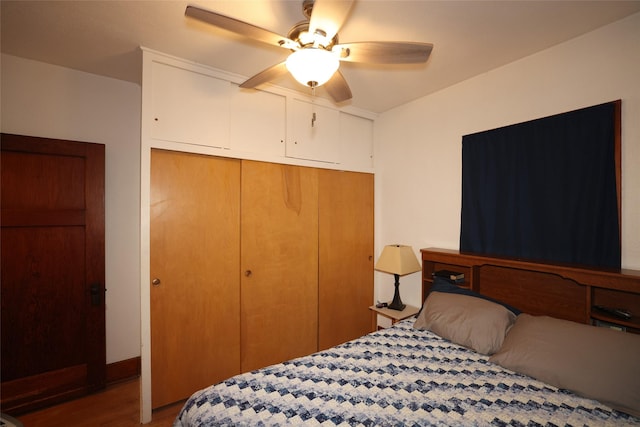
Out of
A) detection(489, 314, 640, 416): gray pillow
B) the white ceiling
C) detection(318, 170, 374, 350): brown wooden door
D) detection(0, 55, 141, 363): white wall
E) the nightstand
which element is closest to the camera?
detection(489, 314, 640, 416): gray pillow

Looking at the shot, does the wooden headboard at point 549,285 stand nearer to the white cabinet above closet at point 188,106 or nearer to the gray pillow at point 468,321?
the gray pillow at point 468,321

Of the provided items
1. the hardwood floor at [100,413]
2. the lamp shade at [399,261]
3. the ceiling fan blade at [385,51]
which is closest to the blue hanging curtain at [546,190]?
the lamp shade at [399,261]

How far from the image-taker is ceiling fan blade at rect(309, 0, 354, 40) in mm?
1153

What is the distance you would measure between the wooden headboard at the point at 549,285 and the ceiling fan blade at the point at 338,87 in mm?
1594

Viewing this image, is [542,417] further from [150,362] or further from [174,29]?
[174,29]

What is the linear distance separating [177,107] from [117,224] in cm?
128

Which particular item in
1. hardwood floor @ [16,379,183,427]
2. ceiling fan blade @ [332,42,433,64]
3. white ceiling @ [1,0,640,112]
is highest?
white ceiling @ [1,0,640,112]

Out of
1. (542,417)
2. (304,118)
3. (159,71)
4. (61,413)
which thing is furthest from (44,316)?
(542,417)

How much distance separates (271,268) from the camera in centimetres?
265

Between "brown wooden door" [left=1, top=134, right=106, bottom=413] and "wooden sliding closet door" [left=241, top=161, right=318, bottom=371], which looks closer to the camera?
"brown wooden door" [left=1, top=134, right=106, bottom=413]

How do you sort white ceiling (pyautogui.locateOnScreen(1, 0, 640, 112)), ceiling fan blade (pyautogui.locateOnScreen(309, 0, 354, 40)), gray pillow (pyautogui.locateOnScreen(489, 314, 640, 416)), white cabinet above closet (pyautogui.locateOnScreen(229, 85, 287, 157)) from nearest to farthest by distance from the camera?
1. ceiling fan blade (pyautogui.locateOnScreen(309, 0, 354, 40))
2. gray pillow (pyautogui.locateOnScreen(489, 314, 640, 416))
3. white ceiling (pyautogui.locateOnScreen(1, 0, 640, 112))
4. white cabinet above closet (pyautogui.locateOnScreen(229, 85, 287, 157))

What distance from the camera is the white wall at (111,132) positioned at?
227cm

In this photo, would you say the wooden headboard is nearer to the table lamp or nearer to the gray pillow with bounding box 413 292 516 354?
the table lamp

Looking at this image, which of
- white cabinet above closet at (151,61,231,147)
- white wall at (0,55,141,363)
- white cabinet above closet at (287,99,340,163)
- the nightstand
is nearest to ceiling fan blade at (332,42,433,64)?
white cabinet above closet at (287,99,340,163)
